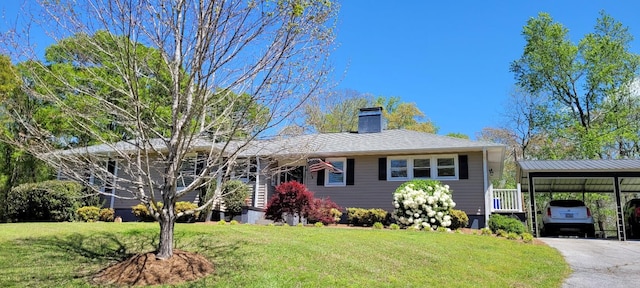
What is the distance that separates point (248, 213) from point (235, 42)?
1030 centimetres

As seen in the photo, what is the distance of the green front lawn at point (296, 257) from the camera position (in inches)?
251

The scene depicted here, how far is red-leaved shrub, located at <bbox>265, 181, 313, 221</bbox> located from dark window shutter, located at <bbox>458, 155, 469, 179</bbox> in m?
5.97

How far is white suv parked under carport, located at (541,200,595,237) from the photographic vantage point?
15.0m

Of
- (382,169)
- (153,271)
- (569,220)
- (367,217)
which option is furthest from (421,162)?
(153,271)

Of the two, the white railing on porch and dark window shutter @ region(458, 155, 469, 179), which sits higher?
dark window shutter @ region(458, 155, 469, 179)

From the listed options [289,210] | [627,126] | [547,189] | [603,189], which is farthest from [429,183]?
[627,126]

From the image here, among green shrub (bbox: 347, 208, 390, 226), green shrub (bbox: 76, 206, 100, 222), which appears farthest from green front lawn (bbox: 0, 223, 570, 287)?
green shrub (bbox: 76, 206, 100, 222)

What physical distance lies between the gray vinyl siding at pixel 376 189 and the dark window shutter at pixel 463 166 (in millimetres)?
137

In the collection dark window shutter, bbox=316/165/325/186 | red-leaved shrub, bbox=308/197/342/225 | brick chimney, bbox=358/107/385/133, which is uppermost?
brick chimney, bbox=358/107/385/133

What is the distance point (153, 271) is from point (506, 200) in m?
12.8

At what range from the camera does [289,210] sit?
13383 mm

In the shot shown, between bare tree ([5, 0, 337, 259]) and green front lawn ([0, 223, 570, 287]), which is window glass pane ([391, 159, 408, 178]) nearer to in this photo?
green front lawn ([0, 223, 570, 287])

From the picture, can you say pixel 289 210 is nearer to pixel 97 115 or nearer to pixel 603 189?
pixel 97 115

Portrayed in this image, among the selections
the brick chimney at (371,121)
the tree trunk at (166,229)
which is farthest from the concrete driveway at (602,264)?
the brick chimney at (371,121)
